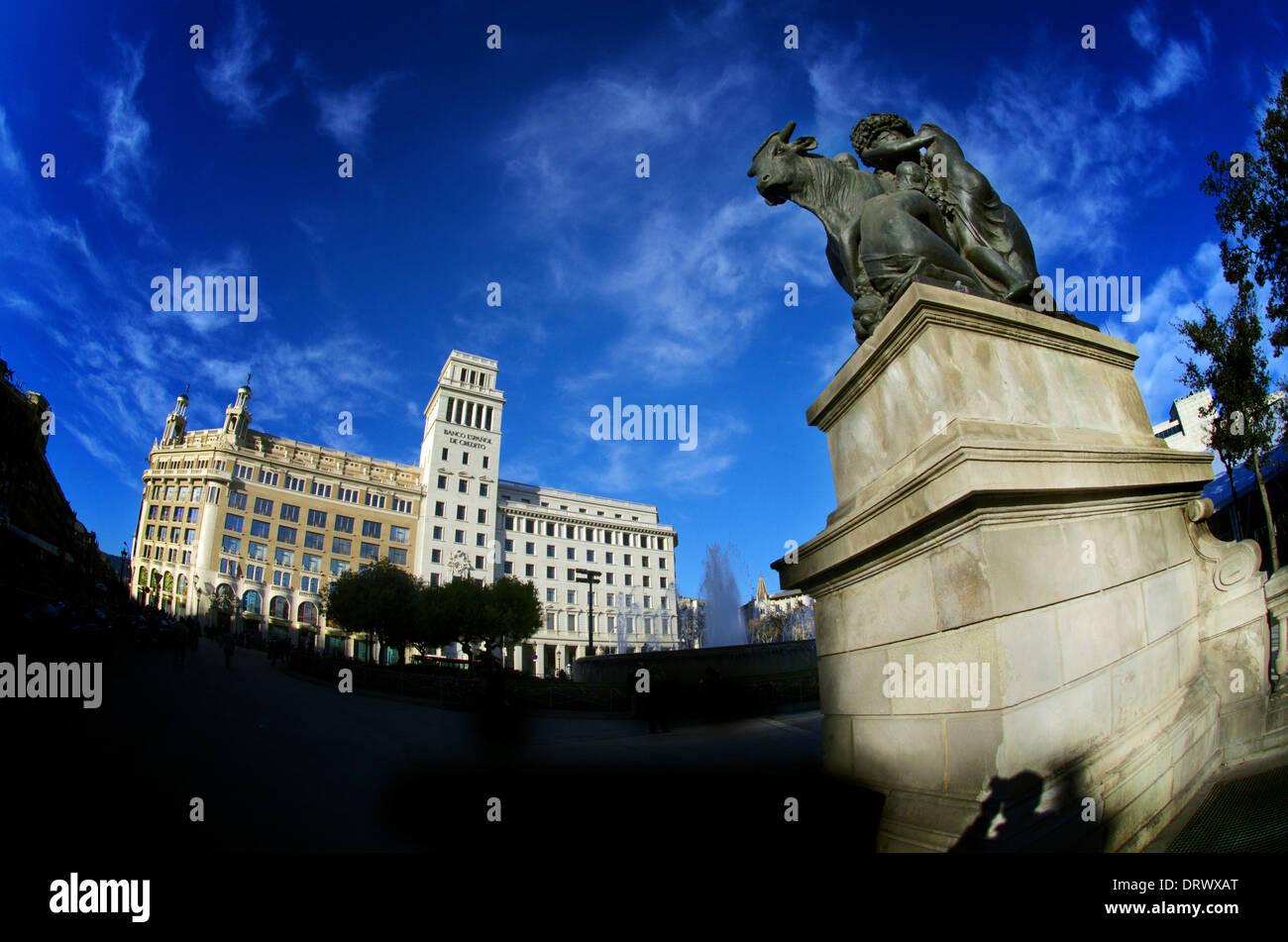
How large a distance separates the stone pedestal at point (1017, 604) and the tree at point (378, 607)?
1873 inches

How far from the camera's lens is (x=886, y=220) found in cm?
458

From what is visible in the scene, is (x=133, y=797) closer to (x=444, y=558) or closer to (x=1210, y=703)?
(x=1210, y=703)

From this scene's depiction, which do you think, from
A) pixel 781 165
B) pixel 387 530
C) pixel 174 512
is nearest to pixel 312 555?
pixel 387 530

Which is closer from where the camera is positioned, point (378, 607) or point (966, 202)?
point (966, 202)

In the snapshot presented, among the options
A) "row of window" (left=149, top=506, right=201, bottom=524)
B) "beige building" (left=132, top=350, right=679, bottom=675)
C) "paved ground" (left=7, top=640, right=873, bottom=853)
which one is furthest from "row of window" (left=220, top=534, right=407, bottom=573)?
"paved ground" (left=7, top=640, right=873, bottom=853)

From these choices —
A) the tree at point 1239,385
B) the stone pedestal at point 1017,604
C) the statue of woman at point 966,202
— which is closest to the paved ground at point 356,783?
the stone pedestal at point 1017,604

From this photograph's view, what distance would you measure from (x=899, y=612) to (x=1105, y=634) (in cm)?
100

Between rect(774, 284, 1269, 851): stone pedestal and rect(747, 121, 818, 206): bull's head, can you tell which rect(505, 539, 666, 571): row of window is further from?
rect(774, 284, 1269, 851): stone pedestal

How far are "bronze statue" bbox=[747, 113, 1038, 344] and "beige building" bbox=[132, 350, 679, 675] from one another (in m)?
58.5

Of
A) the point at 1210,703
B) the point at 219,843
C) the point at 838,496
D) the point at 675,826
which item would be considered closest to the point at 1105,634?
the point at 1210,703

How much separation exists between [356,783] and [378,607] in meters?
46.8

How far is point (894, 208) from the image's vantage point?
464cm

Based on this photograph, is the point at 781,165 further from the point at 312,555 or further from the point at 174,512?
the point at 174,512
